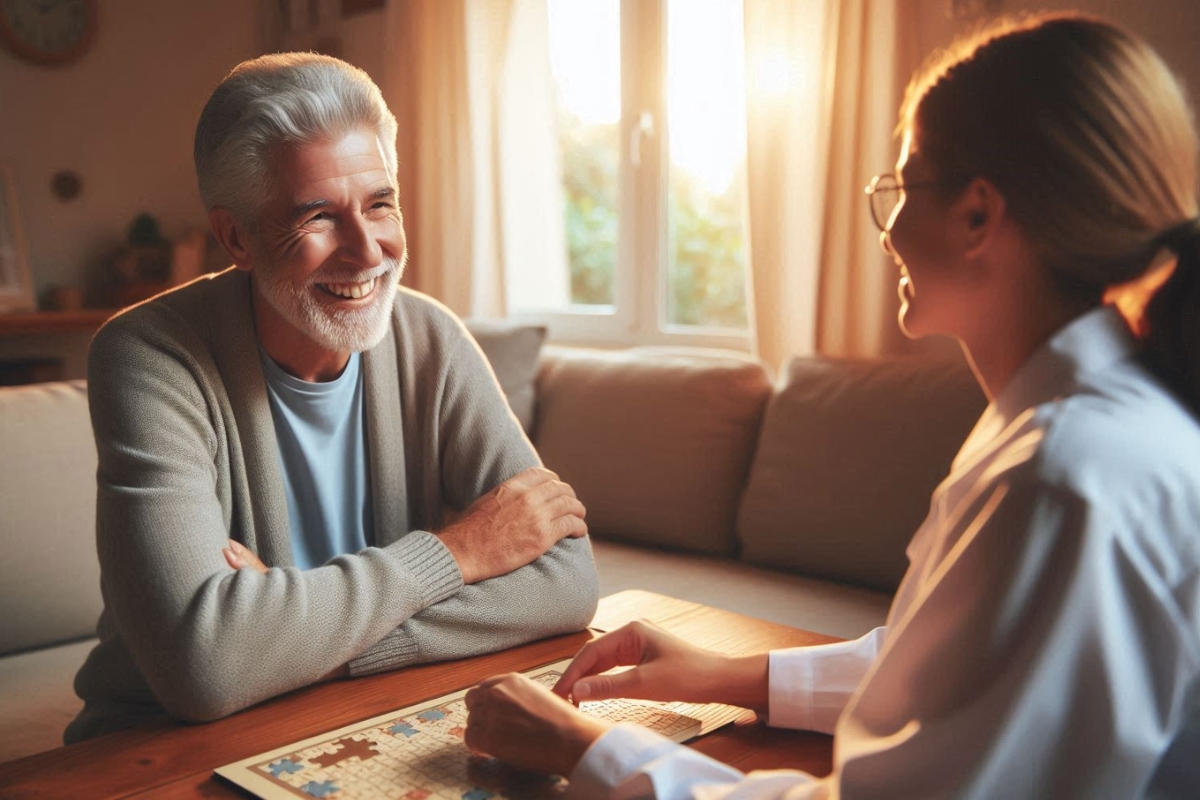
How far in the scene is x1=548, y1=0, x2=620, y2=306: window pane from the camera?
3596 mm

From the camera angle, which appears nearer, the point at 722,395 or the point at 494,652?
the point at 494,652

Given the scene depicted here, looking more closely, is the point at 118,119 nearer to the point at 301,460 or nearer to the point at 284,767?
the point at 301,460

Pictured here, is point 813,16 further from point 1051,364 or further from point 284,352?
point 1051,364

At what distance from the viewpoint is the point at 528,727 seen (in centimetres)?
88

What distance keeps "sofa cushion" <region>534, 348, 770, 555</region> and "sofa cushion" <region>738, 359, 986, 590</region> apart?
10 centimetres

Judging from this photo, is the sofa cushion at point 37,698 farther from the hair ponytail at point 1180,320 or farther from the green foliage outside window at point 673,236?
the green foliage outside window at point 673,236

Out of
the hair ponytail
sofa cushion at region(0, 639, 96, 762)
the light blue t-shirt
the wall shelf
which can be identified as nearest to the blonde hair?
the hair ponytail

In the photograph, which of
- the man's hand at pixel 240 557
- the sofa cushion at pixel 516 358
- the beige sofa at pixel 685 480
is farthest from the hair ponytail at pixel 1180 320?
the sofa cushion at pixel 516 358

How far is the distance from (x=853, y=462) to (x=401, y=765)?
1.55 m

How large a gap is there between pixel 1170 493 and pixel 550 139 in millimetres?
3353

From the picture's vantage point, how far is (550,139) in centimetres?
379

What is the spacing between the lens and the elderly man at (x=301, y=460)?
3.67ft

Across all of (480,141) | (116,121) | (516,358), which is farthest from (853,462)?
(116,121)

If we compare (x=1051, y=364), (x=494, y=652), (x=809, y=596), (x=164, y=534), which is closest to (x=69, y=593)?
(x=164, y=534)
